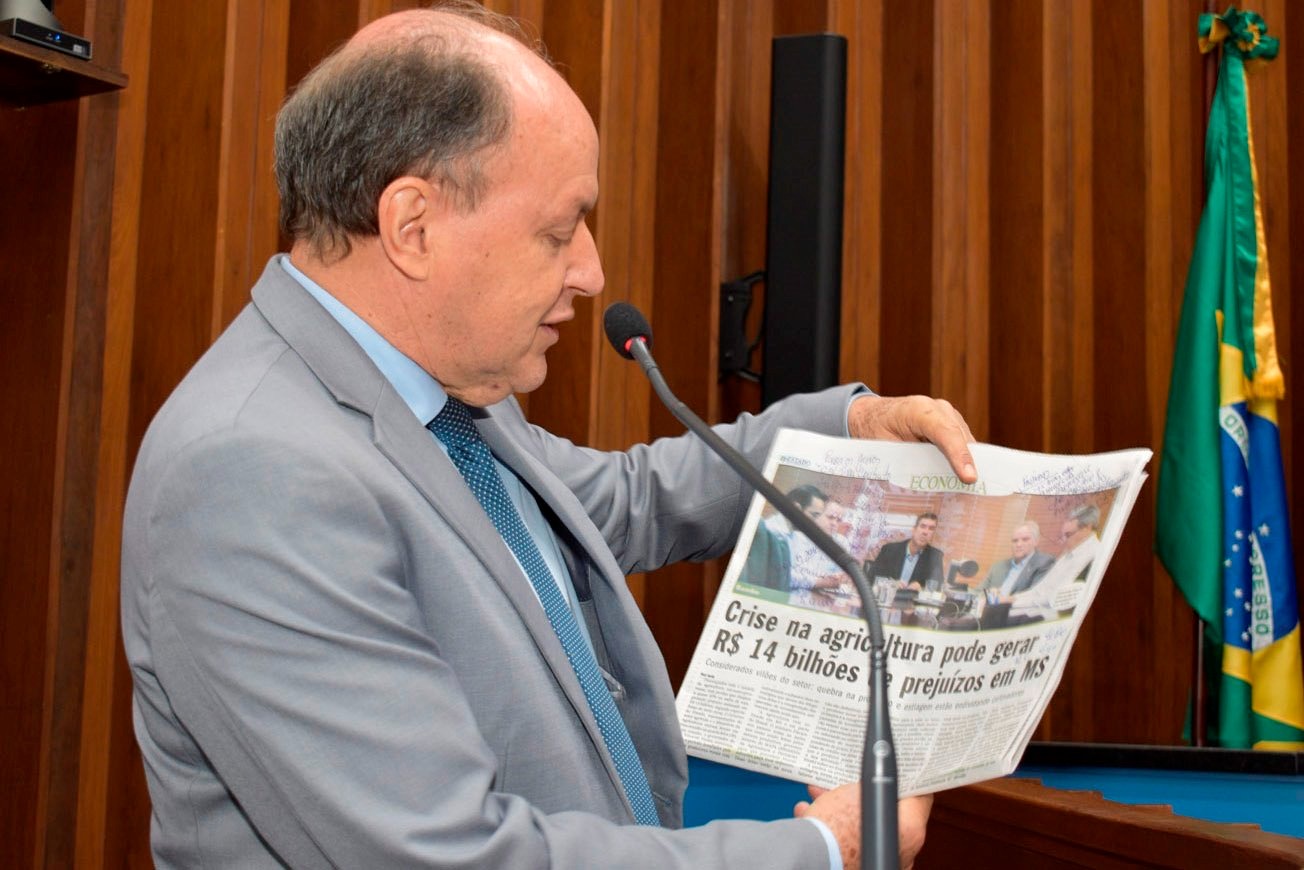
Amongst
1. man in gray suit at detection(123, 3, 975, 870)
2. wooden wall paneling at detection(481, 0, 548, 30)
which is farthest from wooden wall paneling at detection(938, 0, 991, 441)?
man in gray suit at detection(123, 3, 975, 870)

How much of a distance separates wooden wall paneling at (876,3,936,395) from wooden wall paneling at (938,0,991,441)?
19 mm

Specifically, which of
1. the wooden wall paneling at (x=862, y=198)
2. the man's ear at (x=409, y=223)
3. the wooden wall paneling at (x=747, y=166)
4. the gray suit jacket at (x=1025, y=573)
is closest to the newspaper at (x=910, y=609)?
the gray suit jacket at (x=1025, y=573)

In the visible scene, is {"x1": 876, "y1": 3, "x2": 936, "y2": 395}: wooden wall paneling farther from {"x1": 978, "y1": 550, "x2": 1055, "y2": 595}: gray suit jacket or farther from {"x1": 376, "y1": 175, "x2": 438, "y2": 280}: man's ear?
{"x1": 376, "y1": 175, "x2": 438, "y2": 280}: man's ear

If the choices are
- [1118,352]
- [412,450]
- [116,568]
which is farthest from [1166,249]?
→ [412,450]

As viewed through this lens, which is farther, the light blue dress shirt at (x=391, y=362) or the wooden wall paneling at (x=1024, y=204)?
the wooden wall paneling at (x=1024, y=204)

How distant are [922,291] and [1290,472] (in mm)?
1160

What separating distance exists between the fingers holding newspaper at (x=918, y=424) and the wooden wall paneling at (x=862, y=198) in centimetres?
173

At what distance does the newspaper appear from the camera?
45.3 inches

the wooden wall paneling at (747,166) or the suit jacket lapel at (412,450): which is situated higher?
the wooden wall paneling at (747,166)

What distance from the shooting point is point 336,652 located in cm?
92

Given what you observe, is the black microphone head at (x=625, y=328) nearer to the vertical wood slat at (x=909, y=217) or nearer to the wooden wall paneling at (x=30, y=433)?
the wooden wall paneling at (x=30, y=433)

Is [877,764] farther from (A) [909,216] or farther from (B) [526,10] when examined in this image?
(A) [909,216]

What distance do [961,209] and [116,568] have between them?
2282 mm

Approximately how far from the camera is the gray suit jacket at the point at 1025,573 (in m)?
1.18
